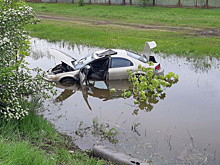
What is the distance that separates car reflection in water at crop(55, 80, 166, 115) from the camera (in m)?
15.0

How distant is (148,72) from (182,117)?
3.54 meters

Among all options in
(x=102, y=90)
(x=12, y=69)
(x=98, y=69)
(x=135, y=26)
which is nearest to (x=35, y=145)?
(x=12, y=69)

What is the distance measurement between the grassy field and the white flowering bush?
12.6 meters

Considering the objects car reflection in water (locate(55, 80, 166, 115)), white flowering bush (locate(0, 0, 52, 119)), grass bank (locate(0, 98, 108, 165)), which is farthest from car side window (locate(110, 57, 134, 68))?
grass bank (locate(0, 98, 108, 165))

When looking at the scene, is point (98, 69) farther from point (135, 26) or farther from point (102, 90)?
→ point (135, 26)

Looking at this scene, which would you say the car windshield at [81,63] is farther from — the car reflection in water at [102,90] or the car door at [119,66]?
the car door at [119,66]

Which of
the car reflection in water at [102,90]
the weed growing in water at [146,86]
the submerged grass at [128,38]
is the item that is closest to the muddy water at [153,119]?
the car reflection in water at [102,90]

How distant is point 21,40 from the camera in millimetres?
11711

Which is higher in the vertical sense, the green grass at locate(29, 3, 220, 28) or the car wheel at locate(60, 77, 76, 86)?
the green grass at locate(29, 3, 220, 28)

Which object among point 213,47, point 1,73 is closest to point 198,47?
point 213,47

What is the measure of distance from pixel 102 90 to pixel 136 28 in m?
17.8

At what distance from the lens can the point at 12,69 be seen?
10680mm

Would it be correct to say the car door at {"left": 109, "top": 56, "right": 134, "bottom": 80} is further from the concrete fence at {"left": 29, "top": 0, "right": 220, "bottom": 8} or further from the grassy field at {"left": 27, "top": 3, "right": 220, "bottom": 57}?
the concrete fence at {"left": 29, "top": 0, "right": 220, "bottom": 8}

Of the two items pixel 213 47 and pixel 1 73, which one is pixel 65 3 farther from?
pixel 1 73
